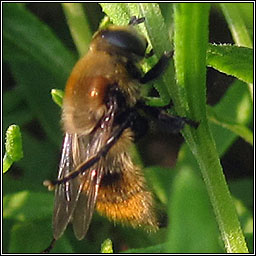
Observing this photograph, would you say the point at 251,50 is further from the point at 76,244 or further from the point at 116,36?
the point at 76,244

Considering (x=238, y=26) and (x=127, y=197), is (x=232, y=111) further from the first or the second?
(x=127, y=197)

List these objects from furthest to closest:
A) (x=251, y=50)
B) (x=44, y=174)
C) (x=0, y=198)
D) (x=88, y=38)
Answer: (x=44, y=174) → (x=88, y=38) → (x=0, y=198) → (x=251, y=50)

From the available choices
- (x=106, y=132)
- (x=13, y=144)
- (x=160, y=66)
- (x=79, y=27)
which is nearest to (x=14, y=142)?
(x=13, y=144)

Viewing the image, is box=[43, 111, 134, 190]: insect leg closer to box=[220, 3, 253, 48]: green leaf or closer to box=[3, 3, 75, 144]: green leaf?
box=[220, 3, 253, 48]: green leaf

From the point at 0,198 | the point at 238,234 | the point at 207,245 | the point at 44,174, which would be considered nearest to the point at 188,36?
the point at 238,234

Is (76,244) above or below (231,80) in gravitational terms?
below
